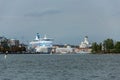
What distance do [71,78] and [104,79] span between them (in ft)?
13.0

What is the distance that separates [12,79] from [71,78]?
21.6 ft

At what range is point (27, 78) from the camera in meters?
53.1

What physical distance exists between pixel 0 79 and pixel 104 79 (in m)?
11.1

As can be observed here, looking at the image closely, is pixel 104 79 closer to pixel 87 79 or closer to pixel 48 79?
pixel 87 79

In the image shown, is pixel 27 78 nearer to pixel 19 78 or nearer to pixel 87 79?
pixel 19 78

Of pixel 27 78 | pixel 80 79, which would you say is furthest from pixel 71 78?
pixel 27 78

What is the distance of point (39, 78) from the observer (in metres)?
53.6

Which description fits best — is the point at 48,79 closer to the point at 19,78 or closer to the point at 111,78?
the point at 19,78

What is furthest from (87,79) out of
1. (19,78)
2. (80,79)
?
(19,78)

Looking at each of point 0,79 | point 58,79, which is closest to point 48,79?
point 58,79

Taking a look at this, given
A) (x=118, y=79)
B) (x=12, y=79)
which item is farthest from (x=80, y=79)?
(x=12, y=79)

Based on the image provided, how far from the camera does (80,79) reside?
52156mm

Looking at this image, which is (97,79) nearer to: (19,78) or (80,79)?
(80,79)

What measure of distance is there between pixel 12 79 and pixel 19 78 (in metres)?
1.54
